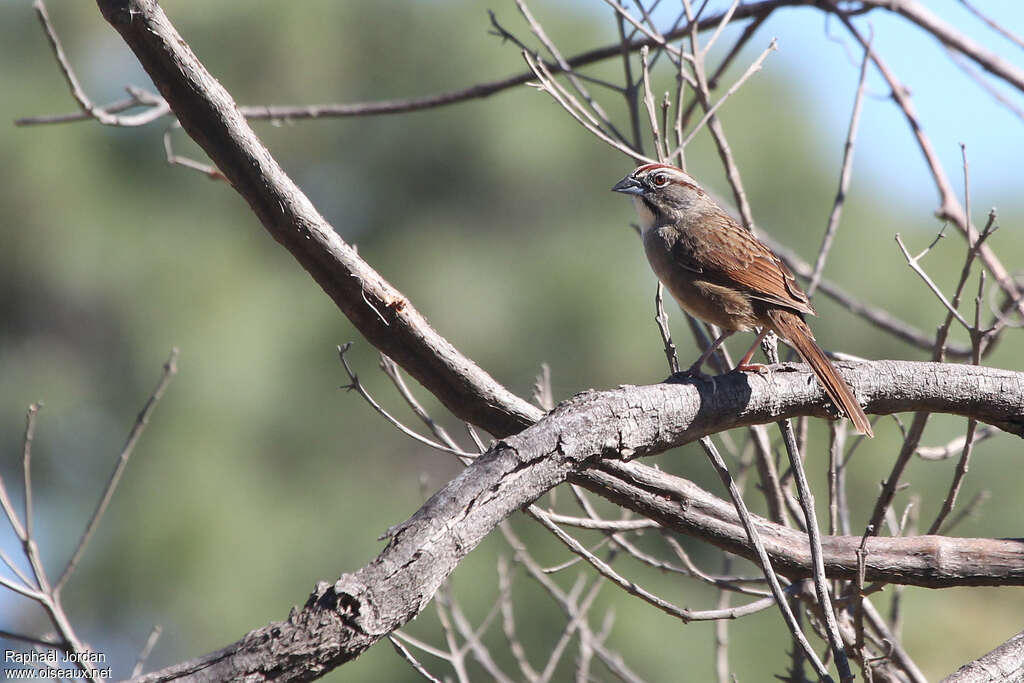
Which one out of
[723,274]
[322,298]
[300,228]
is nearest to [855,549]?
[723,274]

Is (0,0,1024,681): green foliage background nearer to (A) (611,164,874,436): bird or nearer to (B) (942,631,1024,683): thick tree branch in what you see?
(A) (611,164,874,436): bird

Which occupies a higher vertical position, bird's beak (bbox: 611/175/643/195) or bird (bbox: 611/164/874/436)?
bird's beak (bbox: 611/175/643/195)

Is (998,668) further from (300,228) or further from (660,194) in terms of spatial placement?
(660,194)

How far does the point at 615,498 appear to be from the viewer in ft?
9.83

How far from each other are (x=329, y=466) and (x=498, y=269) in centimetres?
333

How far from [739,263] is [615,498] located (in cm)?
153

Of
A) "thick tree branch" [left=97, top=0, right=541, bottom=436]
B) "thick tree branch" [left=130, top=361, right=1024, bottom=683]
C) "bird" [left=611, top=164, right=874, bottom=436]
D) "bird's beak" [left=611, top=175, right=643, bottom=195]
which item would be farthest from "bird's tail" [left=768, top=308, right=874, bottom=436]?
"bird's beak" [left=611, top=175, right=643, bottom=195]

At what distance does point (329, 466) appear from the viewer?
12500 millimetres

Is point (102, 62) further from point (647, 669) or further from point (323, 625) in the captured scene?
point (323, 625)

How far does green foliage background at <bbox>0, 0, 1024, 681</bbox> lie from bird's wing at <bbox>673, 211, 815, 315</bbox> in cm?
526

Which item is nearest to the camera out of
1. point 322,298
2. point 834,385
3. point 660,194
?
point 834,385

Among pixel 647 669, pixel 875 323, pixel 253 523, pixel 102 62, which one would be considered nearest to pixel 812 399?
pixel 875 323

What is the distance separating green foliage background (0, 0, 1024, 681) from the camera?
410 inches

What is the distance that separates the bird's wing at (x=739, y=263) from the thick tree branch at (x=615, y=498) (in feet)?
3.10
